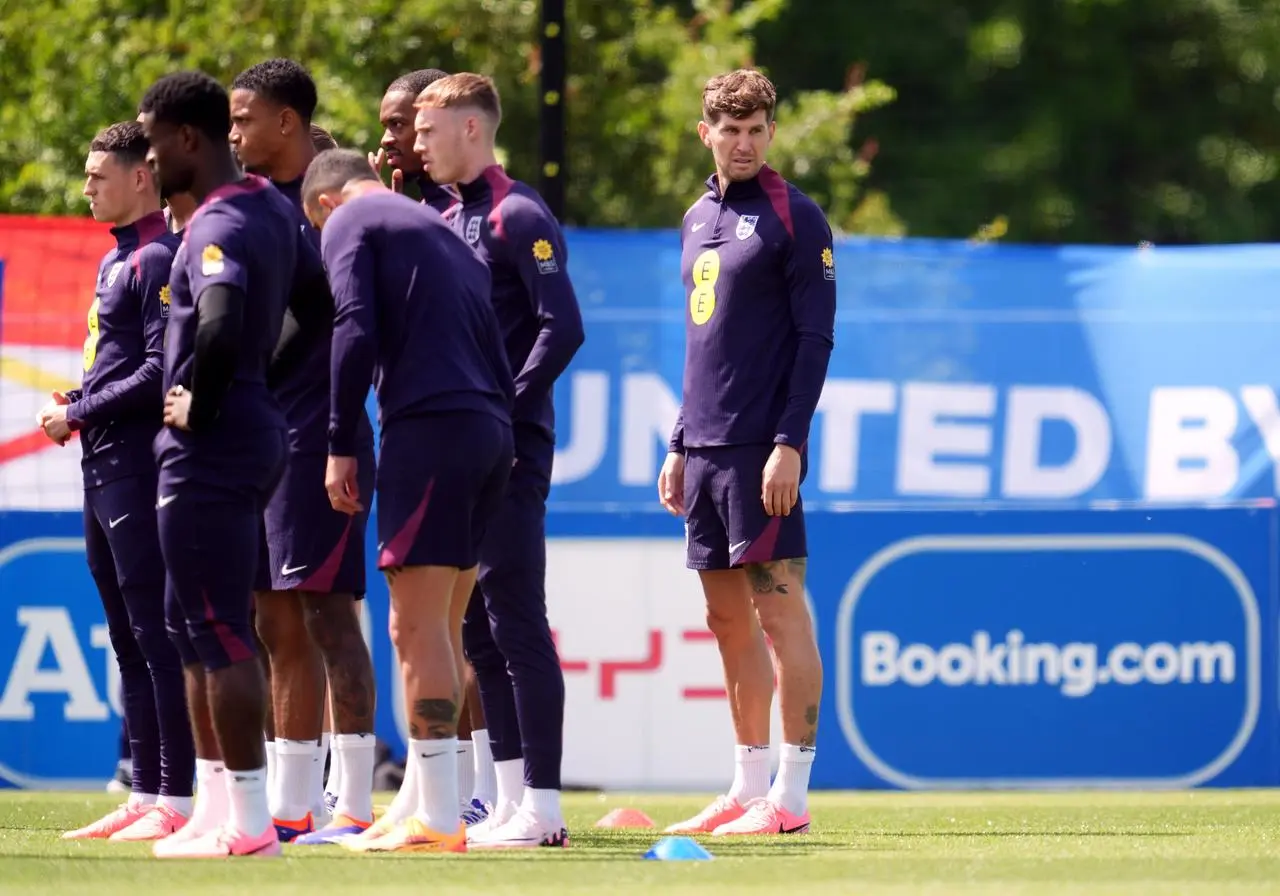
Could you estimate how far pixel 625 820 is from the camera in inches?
344

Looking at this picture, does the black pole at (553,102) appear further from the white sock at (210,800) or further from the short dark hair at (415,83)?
the white sock at (210,800)

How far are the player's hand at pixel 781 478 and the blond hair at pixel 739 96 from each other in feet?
3.78

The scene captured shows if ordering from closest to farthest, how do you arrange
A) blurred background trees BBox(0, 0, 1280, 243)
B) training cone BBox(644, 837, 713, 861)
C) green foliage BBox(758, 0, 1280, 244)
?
training cone BBox(644, 837, 713, 861) < blurred background trees BBox(0, 0, 1280, 243) < green foliage BBox(758, 0, 1280, 244)

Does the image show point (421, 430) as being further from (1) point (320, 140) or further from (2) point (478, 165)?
(1) point (320, 140)

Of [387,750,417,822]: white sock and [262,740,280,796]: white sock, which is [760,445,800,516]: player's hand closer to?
[387,750,417,822]: white sock

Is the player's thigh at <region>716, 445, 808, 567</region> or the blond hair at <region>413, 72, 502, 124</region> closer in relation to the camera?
the blond hair at <region>413, 72, 502, 124</region>

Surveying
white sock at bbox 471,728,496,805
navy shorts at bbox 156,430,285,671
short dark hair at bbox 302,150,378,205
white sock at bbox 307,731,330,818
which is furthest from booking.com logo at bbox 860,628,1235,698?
navy shorts at bbox 156,430,285,671

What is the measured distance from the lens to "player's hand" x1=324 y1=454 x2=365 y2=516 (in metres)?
6.67

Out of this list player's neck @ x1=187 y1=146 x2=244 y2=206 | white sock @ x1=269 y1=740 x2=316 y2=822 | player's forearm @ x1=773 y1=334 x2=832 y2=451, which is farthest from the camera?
player's forearm @ x1=773 y1=334 x2=832 y2=451

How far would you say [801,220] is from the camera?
26.2 ft

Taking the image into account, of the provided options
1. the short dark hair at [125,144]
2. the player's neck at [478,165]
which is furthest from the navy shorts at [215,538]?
the short dark hair at [125,144]

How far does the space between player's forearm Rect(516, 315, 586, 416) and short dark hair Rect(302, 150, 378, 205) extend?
0.69 m

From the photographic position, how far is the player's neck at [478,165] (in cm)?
724

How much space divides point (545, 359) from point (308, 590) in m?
1.04
